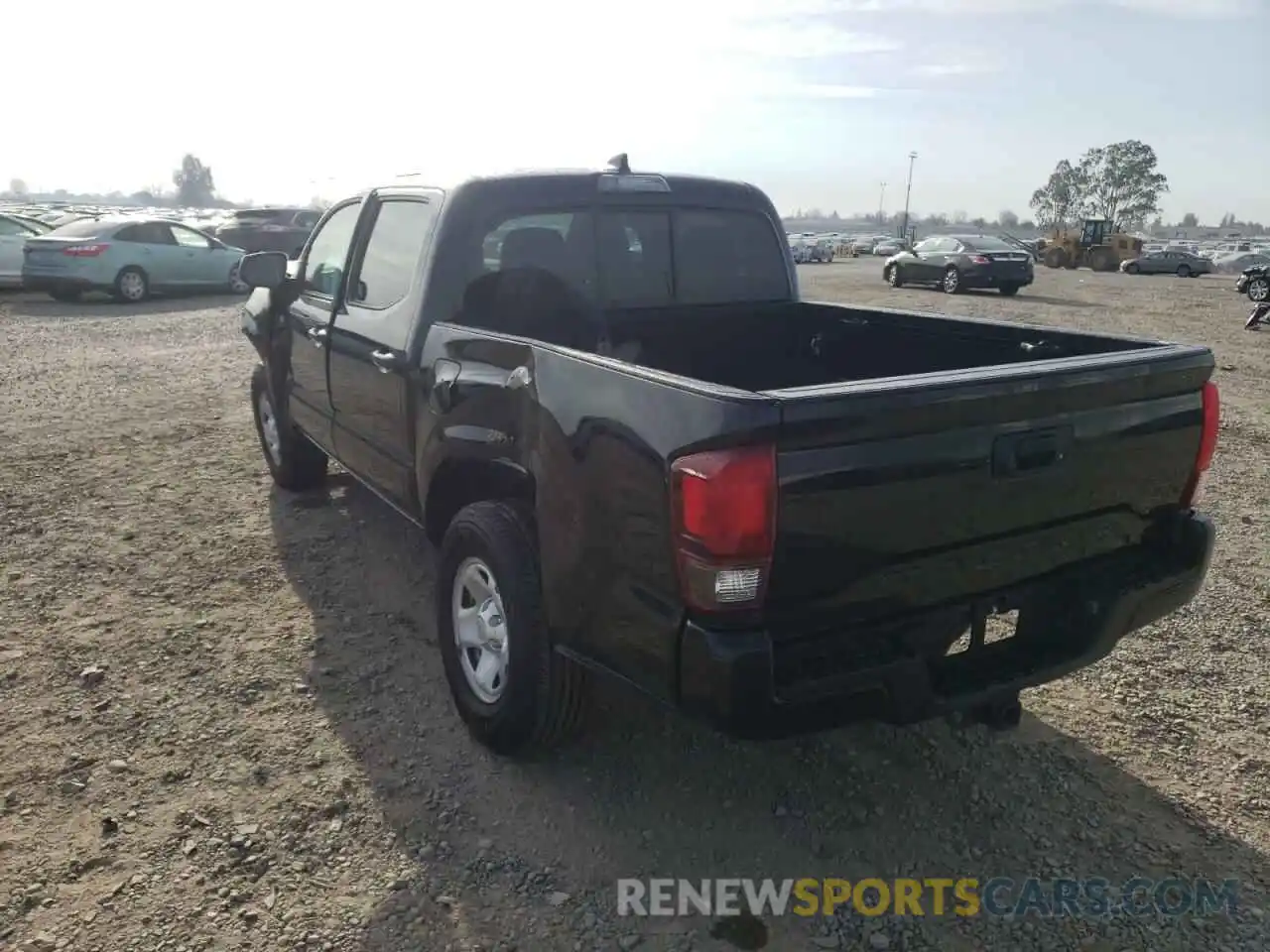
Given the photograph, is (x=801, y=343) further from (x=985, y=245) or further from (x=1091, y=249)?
(x=1091, y=249)

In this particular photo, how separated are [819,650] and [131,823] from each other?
2.19 m

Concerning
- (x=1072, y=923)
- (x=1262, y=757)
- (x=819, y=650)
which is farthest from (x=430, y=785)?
(x=1262, y=757)

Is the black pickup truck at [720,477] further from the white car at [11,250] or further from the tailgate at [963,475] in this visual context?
the white car at [11,250]

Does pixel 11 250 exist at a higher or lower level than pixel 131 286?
higher

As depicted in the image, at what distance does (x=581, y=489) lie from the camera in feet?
8.55

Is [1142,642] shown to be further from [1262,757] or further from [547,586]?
[547,586]

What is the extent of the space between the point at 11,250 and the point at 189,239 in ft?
10.5

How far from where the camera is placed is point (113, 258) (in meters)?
16.4

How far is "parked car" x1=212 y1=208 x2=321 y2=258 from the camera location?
2244 cm

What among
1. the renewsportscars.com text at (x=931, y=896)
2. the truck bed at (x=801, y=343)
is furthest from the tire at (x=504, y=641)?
the truck bed at (x=801, y=343)

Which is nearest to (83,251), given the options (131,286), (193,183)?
(131,286)

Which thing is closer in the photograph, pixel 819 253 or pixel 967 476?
pixel 967 476

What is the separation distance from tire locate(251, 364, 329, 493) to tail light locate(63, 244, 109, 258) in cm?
1229

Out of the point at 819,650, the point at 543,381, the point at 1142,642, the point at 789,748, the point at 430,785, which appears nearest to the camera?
the point at 819,650
